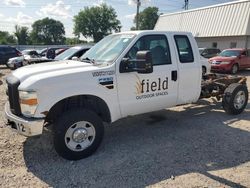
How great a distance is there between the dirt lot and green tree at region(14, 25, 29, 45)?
3616 inches

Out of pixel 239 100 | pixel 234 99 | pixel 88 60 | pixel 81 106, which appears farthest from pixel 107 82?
pixel 239 100

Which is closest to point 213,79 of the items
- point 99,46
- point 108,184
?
point 99,46

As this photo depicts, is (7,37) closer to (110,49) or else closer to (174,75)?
(110,49)

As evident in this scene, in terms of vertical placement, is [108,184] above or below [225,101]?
below

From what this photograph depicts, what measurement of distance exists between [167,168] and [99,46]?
9.28 ft

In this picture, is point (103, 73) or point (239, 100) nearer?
point (103, 73)

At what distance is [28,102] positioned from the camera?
158 inches

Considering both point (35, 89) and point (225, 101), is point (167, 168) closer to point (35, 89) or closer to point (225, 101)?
point (35, 89)

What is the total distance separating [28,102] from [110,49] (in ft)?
6.23

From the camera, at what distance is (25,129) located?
404 cm

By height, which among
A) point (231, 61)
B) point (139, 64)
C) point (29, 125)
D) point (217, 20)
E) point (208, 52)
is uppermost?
point (217, 20)

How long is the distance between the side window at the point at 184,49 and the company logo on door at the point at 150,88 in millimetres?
710

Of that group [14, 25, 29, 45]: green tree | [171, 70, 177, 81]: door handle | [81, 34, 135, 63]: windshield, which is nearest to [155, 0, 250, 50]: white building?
[171, 70, 177, 81]: door handle

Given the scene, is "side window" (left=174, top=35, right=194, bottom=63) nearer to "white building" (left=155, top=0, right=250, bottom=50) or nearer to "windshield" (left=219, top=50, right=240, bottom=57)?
"windshield" (left=219, top=50, right=240, bottom=57)
